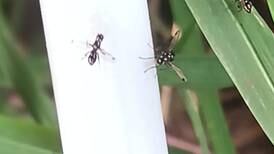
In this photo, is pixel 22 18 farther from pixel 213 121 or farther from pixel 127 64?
pixel 127 64

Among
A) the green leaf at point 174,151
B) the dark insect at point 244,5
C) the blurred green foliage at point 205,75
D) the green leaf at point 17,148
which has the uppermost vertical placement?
the dark insect at point 244,5

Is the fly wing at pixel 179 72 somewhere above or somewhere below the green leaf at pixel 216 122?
above

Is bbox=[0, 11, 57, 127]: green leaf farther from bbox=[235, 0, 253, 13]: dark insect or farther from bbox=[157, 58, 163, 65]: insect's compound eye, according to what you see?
bbox=[235, 0, 253, 13]: dark insect

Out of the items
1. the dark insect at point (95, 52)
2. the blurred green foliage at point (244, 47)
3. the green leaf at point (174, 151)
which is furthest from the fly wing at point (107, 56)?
the green leaf at point (174, 151)

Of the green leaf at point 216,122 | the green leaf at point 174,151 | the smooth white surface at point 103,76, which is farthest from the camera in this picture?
the green leaf at point 174,151

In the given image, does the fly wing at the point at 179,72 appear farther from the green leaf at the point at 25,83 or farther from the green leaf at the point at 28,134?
the green leaf at the point at 25,83

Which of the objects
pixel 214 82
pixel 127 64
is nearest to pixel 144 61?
pixel 127 64

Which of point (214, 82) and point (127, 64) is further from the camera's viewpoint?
point (214, 82)
